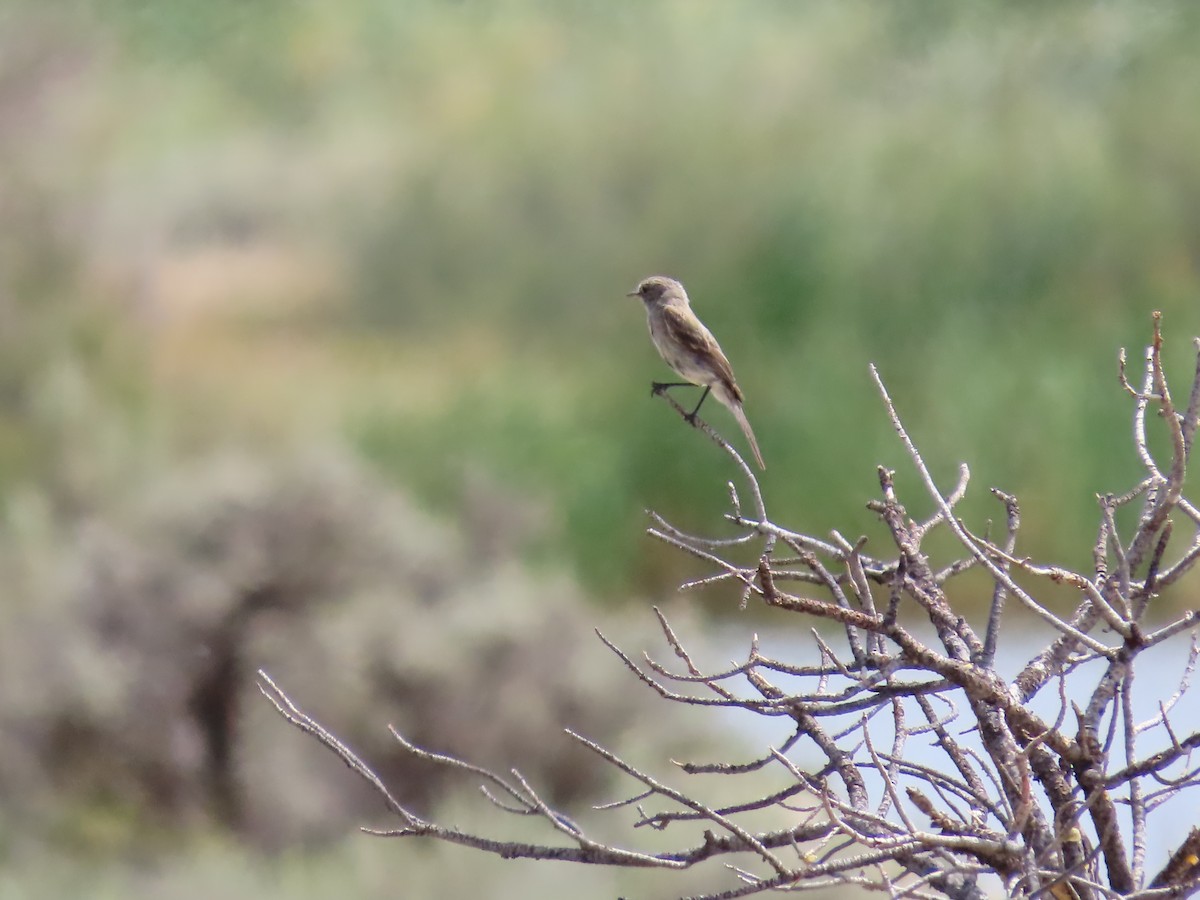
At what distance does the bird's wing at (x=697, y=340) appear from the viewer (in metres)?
4.19

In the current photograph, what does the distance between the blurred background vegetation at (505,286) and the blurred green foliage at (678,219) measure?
0.03 meters

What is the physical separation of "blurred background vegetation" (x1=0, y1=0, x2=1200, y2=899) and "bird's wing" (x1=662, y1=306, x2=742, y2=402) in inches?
85.7

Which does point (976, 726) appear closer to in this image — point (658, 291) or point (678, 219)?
point (658, 291)

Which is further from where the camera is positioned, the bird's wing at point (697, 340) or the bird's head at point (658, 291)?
the bird's head at point (658, 291)

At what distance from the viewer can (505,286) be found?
11414mm

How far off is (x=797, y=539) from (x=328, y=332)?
983cm

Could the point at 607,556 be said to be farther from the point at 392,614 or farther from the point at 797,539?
the point at 797,539

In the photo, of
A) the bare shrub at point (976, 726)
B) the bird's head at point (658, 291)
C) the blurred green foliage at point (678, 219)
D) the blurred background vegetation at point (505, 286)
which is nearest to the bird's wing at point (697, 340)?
the bird's head at point (658, 291)

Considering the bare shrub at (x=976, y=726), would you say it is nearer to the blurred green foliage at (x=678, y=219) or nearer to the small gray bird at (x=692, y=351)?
the small gray bird at (x=692, y=351)

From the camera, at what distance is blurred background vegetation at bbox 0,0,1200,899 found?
6551 millimetres

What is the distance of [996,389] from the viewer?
1005 centimetres

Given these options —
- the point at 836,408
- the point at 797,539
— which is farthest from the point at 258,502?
the point at 797,539

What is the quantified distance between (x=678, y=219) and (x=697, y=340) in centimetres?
733

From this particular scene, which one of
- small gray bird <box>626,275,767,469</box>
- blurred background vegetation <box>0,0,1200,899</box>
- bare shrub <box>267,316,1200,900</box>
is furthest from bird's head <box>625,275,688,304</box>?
bare shrub <box>267,316,1200,900</box>
